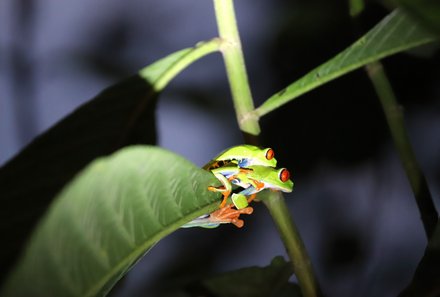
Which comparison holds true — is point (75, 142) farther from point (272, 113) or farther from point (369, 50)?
point (272, 113)

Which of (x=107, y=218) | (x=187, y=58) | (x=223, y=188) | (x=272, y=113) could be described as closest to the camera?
(x=107, y=218)

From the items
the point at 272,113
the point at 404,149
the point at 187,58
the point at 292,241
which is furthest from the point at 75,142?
the point at 272,113

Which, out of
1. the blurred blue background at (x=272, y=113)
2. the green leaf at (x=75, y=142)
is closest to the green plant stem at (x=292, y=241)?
the green leaf at (x=75, y=142)

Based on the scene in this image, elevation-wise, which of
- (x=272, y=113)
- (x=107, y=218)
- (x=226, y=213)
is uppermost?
(x=107, y=218)

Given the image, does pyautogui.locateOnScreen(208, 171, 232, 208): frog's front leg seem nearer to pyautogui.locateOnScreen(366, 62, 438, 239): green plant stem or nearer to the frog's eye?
the frog's eye

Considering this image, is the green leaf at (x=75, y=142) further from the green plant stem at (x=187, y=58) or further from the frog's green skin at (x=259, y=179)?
the frog's green skin at (x=259, y=179)

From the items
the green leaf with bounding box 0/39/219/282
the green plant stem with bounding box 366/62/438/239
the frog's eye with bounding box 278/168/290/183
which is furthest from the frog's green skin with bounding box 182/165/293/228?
the green plant stem with bounding box 366/62/438/239

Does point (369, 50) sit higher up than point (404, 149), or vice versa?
point (369, 50)
